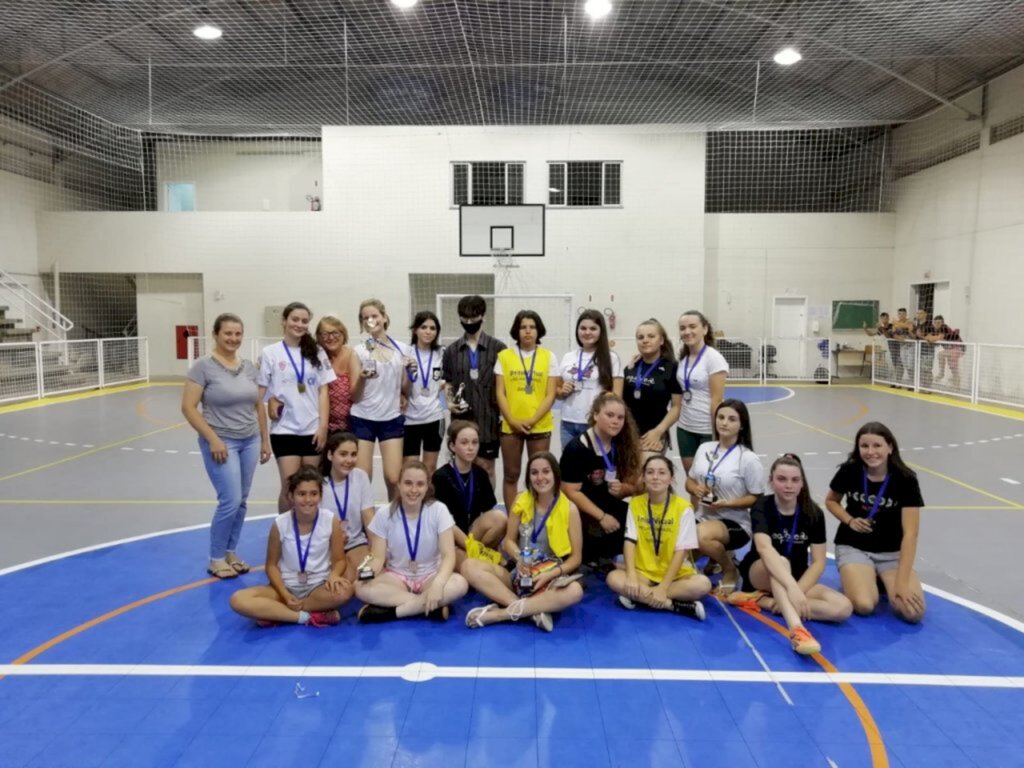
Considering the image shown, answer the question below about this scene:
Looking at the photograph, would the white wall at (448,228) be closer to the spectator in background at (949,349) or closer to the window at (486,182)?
the window at (486,182)

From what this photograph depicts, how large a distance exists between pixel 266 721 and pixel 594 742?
1.28 m

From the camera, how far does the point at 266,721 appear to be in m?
2.75

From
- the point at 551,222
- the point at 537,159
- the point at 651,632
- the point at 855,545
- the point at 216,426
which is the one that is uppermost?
the point at 537,159

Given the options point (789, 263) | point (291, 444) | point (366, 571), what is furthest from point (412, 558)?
point (789, 263)

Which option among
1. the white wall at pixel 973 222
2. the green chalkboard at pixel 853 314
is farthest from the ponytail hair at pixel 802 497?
the green chalkboard at pixel 853 314

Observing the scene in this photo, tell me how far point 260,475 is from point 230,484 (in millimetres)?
3154

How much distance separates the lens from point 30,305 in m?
15.8

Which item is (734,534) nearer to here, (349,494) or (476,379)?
(476,379)

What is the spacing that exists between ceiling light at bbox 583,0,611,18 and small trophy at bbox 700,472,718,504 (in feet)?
27.8

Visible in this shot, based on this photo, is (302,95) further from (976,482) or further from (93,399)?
(976,482)

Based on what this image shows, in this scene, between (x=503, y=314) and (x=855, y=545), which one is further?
(x=503, y=314)

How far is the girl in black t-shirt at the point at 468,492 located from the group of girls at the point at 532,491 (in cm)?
1

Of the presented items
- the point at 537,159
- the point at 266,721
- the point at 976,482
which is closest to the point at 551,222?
the point at 537,159

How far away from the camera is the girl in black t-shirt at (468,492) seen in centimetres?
405
